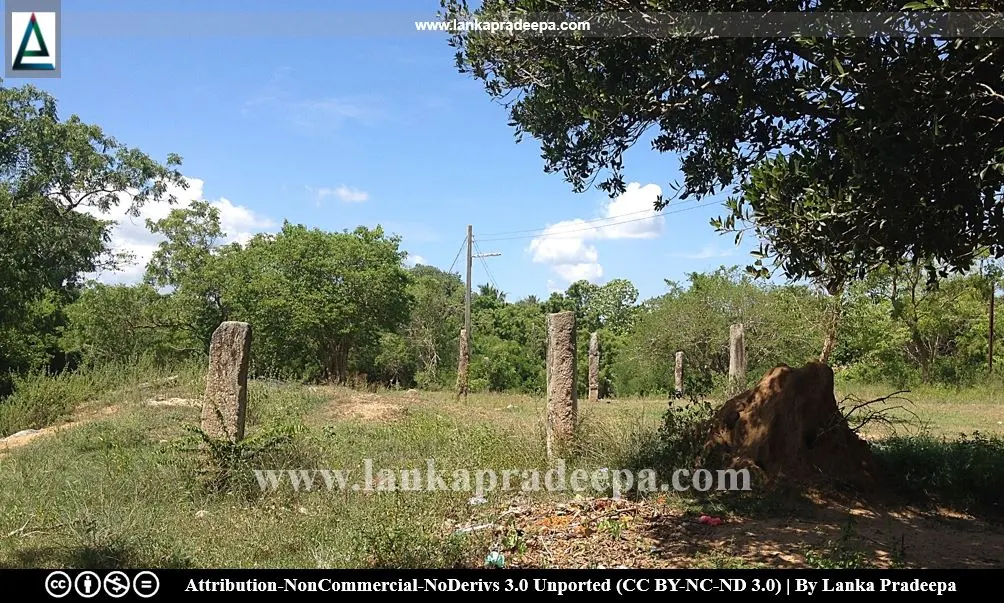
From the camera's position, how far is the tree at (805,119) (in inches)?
188

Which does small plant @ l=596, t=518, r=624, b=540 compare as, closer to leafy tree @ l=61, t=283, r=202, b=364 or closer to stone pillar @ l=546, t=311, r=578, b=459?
stone pillar @ l=546, t=311, r=578, b=459

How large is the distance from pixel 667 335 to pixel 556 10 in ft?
84.1

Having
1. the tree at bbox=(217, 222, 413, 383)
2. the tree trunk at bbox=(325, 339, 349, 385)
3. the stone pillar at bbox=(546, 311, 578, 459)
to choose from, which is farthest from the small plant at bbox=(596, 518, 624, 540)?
the tree trunk at bbox=(325, 339, 349, 385)

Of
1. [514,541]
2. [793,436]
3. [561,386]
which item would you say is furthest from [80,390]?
[793,436]

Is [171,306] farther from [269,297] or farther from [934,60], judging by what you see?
[934,60]

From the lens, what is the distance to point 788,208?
17.3ft

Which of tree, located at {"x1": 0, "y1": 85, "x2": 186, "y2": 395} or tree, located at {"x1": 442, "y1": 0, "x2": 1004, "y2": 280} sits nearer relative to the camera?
tree, located at {"x1": 442, "y1": 0, "x2": 1004, "y2": 280}
